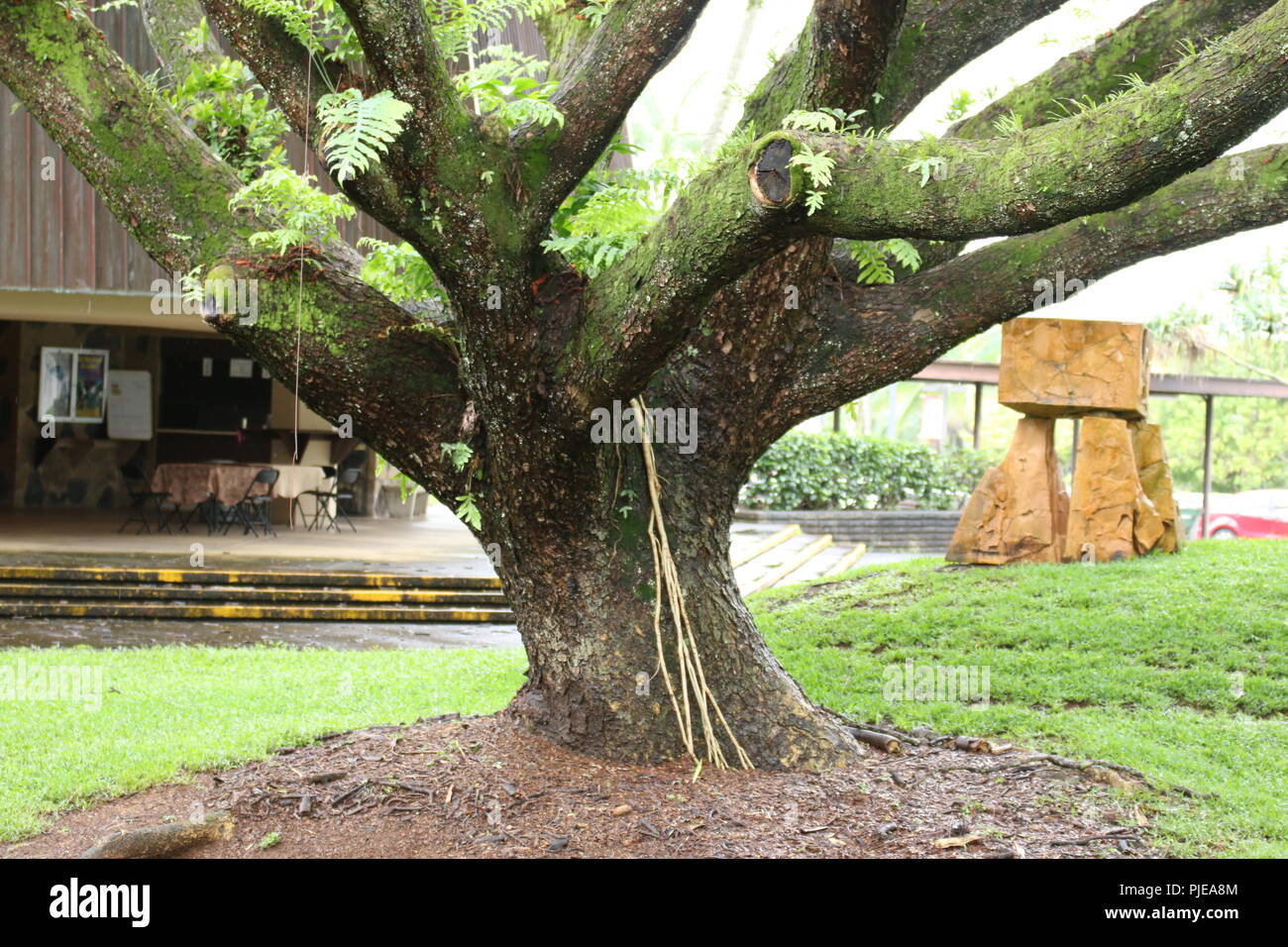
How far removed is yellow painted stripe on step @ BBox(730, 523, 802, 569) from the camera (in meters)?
14.8

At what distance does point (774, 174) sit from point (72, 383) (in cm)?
1595

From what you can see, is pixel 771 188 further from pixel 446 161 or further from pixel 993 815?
pixel 993 815

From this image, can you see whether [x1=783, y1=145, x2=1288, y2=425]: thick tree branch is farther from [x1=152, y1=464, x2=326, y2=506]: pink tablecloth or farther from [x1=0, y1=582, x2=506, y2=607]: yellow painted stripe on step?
[x1=152, y1=464, x2=326, y2=506]: pink tablecloth

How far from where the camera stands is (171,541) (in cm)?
1369

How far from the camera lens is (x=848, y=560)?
59.6ft

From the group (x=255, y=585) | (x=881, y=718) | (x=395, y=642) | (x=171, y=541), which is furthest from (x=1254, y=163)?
(x=171, y=541)

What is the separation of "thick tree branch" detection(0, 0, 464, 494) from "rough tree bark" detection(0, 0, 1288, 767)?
0.4 inches

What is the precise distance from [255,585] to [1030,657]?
7.21 m

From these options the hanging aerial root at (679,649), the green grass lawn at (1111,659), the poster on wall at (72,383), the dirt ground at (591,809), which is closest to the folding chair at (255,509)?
the poster on wall at (72,383)

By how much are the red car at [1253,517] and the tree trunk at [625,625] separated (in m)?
20.5

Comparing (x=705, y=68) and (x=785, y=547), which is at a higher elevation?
(x=705, y=68)

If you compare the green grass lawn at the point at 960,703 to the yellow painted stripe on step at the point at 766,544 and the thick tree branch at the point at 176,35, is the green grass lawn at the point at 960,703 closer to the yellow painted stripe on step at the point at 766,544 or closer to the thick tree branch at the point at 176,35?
the thick tree branch at the point at 176,35

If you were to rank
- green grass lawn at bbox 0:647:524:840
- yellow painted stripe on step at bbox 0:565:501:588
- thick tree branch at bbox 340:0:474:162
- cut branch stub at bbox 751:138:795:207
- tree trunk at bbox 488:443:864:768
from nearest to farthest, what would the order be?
cut branch stub at bbox 751:138:795:207, thick tree branch at bbox 340:0:474:162, tree trunk at bbox 488:443:864:768, green grass lawn at bbox 0:647:524:840, yellow painted stripe on step at bbox 0:565:501:588

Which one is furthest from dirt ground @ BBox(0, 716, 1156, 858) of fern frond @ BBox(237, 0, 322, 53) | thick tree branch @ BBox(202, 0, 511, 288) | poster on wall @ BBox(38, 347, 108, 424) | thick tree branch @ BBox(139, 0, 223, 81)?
poster on wall @ BBox(38, 347, 108, 424)
